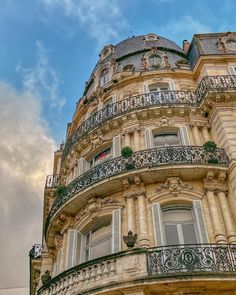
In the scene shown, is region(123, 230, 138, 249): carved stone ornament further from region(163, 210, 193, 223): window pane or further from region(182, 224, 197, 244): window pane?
region(163, 210, 193, 223): window pane

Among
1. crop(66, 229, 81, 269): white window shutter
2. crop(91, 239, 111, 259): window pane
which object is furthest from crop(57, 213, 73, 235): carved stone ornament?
crop(91, 239, 111, 259): window pane

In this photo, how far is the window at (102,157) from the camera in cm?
1794

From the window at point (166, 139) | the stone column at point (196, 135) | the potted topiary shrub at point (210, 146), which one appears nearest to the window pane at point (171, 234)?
the potted topiary shrub at point (210, 146)

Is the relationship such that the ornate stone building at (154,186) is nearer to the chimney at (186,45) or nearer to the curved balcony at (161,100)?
the curved balcony at (161,100)

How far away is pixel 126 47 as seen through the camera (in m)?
25.7

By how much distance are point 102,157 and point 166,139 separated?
3099mm

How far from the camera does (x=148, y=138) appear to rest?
1692 centimetres

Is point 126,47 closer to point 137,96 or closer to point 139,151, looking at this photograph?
point 137,96

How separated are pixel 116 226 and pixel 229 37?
13.6 m

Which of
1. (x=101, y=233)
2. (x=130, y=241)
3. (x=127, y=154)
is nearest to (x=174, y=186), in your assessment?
(x=127, y=154)

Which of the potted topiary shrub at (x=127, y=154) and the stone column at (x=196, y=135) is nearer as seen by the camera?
the potted topiary shrub at (x=127, y=154)

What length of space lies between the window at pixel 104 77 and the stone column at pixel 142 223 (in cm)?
1070

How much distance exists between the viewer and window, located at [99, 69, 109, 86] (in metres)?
Result: 23.3

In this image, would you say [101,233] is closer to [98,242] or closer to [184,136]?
[98,242]
